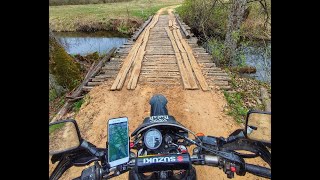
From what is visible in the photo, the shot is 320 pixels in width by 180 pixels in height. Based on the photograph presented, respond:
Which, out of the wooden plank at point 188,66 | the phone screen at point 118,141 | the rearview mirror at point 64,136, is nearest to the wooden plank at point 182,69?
the wooden plank at point 188,66

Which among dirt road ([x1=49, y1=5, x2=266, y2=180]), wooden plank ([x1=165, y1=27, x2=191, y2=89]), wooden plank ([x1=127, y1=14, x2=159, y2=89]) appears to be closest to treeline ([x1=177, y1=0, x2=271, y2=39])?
wooden plank ([x1=165, y1=27, x2=191, y2=89])

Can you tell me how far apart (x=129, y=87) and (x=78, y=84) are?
7.50 feet

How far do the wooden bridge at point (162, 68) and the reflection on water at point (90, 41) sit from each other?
6389mm

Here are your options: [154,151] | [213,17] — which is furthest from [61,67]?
[213,17]

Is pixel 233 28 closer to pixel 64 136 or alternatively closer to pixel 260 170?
pixel 260 170

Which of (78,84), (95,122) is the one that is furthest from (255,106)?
(78,84)

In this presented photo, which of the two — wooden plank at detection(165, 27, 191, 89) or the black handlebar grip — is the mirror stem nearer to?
the black handlebar grip

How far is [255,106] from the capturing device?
6672 millimetres

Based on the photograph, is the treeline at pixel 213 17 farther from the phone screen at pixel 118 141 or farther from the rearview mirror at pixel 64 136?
the phone screen at pixel 118 141

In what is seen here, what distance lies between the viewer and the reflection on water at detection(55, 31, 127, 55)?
57.9ft

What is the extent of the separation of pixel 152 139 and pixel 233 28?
10.1 meters

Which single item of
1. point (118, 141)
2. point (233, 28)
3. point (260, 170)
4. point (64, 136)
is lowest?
point (260, 170)

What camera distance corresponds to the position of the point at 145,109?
606 cm

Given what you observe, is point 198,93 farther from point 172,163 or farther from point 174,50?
point 172,163
